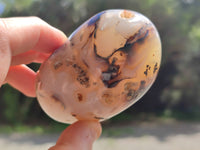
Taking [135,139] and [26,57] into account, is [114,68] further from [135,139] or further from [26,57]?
[135,139]

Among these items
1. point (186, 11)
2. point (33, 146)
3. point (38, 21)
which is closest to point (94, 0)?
point (186, 11)

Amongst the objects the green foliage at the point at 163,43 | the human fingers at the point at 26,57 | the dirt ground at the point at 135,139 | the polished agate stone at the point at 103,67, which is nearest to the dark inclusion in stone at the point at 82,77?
the polished agate stone at the point at 103,67

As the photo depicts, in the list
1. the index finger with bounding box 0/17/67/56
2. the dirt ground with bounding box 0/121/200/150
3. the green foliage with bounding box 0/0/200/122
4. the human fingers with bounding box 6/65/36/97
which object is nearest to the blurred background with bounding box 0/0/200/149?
the green foliage with bounding box 0/0/200/122

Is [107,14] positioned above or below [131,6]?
above

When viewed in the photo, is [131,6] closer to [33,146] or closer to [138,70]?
[33,146]

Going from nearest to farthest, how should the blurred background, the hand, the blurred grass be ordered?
1. the hand
2. the blurred grass
3. the blurred background

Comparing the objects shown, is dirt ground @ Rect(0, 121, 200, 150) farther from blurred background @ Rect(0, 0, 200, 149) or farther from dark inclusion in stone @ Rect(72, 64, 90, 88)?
dark inclusion in stone @ Rect(72, 64, 90, 88)
